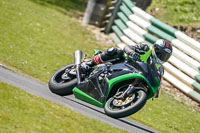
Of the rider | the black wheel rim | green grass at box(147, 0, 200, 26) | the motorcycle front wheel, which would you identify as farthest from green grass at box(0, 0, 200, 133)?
green grass at box(147, 0, 200, 26)

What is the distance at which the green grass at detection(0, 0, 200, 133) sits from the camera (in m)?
6.21

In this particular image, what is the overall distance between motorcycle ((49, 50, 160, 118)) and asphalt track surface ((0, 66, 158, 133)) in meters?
0.16

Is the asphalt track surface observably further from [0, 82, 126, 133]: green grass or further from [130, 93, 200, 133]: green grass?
[130, 93, 200, 133]: green grass

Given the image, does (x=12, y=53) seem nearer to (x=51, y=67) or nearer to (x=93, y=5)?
(x=51, y=67)

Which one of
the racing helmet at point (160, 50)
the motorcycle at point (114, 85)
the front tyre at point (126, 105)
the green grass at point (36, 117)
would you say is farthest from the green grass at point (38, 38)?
the racing helmet at point (160, 50)

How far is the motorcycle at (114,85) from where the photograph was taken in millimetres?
6965

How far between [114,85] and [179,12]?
25.1ft

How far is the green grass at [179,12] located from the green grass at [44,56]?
265 cm

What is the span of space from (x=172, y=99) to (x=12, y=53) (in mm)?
4189

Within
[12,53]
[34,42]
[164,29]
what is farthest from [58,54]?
[164,29]

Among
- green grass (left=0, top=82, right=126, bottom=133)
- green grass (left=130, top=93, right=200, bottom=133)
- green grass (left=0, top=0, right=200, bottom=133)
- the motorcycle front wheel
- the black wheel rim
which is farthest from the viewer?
green grass (left=130, top=93, right=200, bottom=133)

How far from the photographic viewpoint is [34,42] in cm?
1166

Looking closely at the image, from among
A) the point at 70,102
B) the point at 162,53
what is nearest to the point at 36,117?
the point at 70,102

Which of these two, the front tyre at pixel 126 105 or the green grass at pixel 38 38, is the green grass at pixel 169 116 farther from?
the green grass at pixel 38 38
